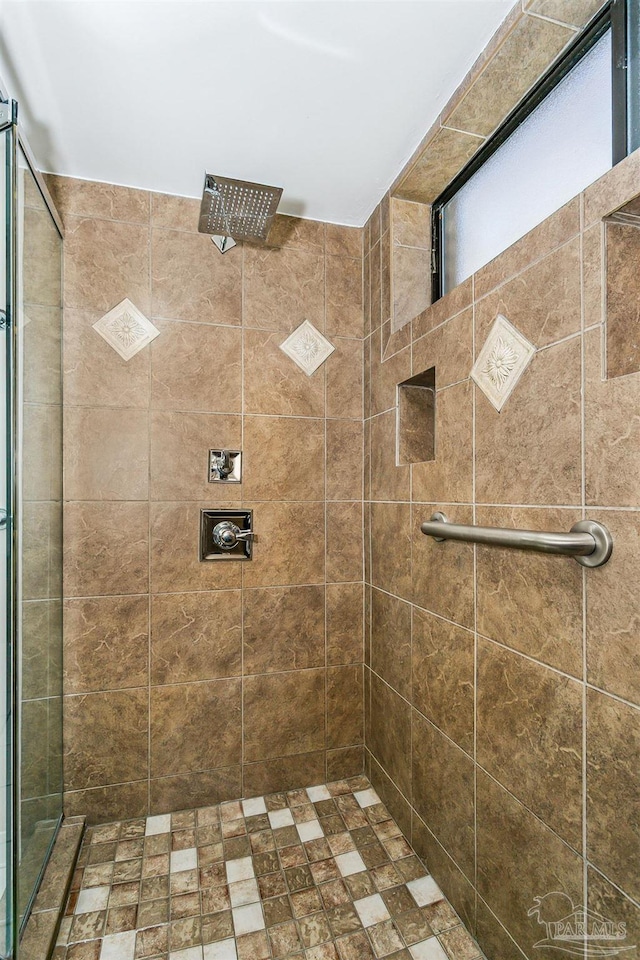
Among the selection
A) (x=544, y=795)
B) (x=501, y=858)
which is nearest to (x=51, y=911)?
(x=501, y=858)

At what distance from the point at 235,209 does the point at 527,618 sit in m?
1.50

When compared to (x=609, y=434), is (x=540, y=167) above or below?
above

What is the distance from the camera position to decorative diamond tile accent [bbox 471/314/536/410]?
1062 mm

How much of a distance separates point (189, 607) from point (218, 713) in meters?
0.40

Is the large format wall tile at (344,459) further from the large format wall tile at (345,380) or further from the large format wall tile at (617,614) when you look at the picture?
the large format wall tile at (617,614)

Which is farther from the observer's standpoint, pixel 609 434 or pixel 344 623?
pixel 344 623

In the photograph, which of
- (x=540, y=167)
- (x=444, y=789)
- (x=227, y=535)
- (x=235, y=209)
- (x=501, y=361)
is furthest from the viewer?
(x=227, y=535)

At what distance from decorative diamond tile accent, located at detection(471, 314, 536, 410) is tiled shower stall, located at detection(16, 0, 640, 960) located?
25 millimetres

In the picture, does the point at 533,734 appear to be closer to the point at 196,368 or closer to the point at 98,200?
the point at 196,368

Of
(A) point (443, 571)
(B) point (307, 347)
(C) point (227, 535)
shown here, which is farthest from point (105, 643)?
(B) point (307, 347)

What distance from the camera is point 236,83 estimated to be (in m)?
1.28

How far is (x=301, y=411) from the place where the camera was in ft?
6.11

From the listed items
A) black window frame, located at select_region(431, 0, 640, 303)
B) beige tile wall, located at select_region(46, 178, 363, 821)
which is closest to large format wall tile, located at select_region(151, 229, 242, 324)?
beige tile wall, located at select_region(46, 178, 363, 821)

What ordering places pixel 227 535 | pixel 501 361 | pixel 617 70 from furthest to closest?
1. pixel 227 535
2. pixel 501 361
3. pixel 617 70
